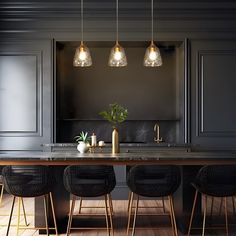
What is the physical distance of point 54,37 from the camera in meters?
5.96

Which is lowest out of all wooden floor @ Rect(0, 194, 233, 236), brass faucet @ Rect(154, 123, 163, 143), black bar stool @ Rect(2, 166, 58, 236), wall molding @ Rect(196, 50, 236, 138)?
wooden floor @ Rect(0, 194, 233, 236)

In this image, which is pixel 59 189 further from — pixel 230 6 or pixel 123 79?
pixel 230 6

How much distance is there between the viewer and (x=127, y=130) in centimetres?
646

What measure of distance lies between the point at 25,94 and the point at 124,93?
1.59 metres

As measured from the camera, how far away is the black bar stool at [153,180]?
11.0 ft

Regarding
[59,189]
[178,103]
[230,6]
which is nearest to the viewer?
[59,189]

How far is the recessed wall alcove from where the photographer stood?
254 inches

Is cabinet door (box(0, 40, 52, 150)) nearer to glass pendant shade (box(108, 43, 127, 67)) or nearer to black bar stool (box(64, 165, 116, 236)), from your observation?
glass pendant shade (box(108, 43, 127, 67))

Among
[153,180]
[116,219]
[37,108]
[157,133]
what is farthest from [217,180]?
[37,108]

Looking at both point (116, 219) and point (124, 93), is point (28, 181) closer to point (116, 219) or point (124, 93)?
point (116, 219)

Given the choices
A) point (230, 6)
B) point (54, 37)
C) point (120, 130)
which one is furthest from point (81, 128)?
point (230, 6)

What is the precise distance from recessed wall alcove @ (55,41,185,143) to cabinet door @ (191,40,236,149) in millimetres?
493

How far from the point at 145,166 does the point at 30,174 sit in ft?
3.27

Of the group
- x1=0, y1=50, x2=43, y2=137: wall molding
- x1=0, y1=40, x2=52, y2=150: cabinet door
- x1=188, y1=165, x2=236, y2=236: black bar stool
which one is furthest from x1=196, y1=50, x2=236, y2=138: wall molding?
x1=188, y1=165, x2=236, y2=236: black bar stool
